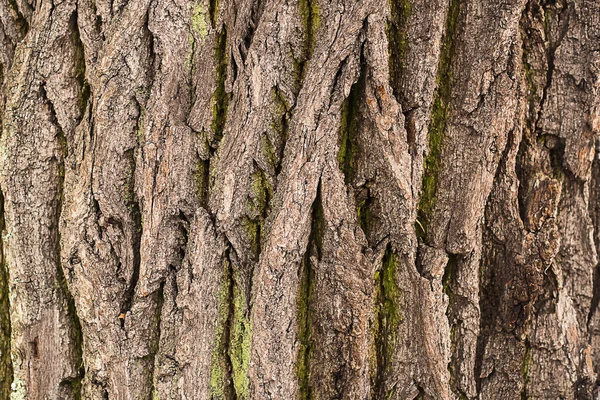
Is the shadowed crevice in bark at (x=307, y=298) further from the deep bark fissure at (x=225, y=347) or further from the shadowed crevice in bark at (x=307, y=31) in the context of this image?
the shadowed crevice in bark at (x=307, y=31)

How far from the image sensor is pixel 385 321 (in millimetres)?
1451

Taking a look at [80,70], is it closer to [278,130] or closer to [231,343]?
[278,130]

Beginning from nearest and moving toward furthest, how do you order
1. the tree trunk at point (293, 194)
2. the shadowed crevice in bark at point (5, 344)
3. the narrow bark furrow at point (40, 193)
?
the tree trunk at point (293, 194) < the narrow bark furrow at point (40, 193) < the shadowed crevice in bark at point (5, 344)

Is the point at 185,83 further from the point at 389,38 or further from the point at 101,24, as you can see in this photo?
the point at 389,38

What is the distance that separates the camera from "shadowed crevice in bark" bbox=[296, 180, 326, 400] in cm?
141

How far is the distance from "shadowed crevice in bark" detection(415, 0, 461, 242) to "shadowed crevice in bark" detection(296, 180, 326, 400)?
0.27m

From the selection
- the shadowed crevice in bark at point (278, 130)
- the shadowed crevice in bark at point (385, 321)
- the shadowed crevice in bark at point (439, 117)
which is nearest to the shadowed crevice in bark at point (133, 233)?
the shadowed crevice in bark at point (278, 130)

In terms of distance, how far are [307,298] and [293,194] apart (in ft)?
0.92

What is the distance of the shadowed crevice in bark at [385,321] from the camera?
1436mm

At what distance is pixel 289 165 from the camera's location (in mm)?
1372

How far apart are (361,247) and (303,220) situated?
0.54ft

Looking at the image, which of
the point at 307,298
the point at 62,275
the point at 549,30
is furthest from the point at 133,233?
the point at 549,30

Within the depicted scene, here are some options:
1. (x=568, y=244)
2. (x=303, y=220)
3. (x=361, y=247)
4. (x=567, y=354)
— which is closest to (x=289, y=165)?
(x=303, y=220)

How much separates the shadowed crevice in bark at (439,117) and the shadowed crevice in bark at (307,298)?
0.27 m
